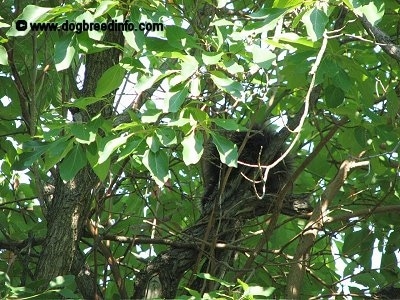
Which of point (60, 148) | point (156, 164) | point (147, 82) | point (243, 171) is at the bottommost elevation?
point (156, 164)

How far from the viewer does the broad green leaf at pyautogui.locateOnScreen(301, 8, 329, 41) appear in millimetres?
2234

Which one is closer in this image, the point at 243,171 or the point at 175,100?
the point at 175,100

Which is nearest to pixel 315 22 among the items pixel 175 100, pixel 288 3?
pixel 288 3

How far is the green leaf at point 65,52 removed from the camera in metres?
2.50

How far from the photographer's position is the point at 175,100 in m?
2.31

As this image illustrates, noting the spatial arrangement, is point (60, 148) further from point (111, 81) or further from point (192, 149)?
point (192, 149)

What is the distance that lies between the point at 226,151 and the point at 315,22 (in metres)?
0.46

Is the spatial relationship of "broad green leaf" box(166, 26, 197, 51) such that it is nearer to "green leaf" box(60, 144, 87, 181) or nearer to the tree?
the tree

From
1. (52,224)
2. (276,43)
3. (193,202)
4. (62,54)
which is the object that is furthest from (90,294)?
(276,43)

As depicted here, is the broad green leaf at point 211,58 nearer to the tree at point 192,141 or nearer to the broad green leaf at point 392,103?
the tree at point 192,141

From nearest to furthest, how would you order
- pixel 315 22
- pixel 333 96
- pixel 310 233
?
1. pixel 315 22
2. pixel 333 96
3. pixel 310 233

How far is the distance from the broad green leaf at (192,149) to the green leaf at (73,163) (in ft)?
1.46

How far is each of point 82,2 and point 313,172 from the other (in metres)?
1.78

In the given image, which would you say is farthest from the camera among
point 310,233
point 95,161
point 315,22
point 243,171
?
point 243,171
